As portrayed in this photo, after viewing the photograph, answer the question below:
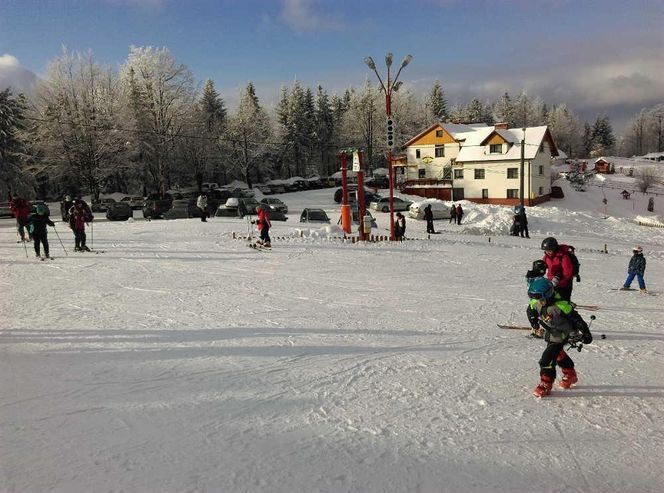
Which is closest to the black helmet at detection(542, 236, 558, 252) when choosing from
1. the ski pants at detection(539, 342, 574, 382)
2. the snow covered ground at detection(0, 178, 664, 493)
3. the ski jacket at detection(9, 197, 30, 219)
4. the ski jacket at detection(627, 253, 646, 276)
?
the snow covered ground at detection(0, 178, 664, 493)

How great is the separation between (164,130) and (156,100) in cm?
303

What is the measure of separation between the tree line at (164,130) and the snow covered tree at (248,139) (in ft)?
0.47

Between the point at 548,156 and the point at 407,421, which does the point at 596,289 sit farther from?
the point at 548,156

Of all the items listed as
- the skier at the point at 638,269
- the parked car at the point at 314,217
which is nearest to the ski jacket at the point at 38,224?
the parked car at the point at 314,217

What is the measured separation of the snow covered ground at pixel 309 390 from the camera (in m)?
3.62

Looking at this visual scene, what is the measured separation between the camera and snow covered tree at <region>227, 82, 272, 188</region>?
5981 cm

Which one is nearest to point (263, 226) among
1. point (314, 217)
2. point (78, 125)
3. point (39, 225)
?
Answer: point (39, 225)

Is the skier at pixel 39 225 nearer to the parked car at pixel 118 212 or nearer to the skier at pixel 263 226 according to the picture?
the skier at pixel 263 226

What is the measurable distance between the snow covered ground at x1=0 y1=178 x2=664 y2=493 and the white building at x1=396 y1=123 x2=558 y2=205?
37.0 meters

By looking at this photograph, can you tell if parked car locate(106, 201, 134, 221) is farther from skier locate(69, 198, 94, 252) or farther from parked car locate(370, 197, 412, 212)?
parked car locate(370, 197, 412, 212)

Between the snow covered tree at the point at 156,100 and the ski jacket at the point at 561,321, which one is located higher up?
the snow covered tree at the point at 156,100

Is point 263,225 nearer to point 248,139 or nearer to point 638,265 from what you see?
point 638,265

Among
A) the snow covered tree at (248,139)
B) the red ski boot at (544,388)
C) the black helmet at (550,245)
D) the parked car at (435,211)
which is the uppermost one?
the snow covered tree at (248,139)

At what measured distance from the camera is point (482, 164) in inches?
1850
